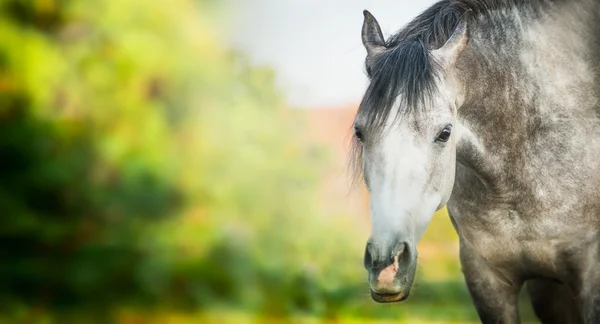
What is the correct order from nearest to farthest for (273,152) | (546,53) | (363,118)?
(363,118)
(546,53)
(273,152)

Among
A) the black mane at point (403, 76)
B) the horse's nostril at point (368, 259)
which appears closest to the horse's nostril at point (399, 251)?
the horse's nostril at point (368, 259)

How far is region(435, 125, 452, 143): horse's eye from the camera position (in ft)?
6.56

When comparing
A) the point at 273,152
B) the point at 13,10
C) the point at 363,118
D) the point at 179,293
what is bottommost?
the point at 179,293

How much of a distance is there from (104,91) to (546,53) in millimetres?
4607

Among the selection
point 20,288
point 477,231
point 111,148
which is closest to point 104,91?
point 111,148

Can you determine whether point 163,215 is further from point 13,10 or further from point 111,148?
point 13,10

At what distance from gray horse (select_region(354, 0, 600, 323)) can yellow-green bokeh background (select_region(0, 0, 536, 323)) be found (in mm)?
2717

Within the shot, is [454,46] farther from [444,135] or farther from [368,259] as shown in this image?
[368,259]

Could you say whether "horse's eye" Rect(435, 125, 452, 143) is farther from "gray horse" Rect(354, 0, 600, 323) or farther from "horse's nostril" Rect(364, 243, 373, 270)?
"horse's nostril" Rect(364, 243, 373, 270)

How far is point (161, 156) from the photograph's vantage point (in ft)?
21.5

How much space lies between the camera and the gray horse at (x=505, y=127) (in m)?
2.02

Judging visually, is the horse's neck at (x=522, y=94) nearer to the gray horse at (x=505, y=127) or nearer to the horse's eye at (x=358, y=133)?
the gray horse at (x=505, y=127)

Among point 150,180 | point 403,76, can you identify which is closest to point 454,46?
point 403,76

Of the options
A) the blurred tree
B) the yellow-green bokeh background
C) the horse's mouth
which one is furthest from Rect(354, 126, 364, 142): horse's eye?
the blurred tree
